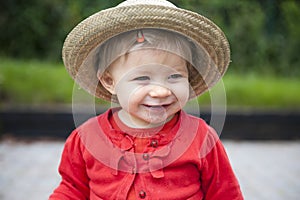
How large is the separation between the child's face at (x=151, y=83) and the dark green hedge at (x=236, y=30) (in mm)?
5848

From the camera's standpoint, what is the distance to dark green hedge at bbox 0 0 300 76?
7824 mm

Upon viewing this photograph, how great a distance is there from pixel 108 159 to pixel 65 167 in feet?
0.66

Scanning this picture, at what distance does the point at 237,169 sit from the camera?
4.91 meters

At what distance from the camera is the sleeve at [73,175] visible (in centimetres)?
195

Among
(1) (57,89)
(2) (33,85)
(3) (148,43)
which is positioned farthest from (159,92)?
(2) (33,85)

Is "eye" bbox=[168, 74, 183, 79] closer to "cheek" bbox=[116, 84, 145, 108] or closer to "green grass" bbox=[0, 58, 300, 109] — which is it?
"cheek" bbox=[116, 84, 145, 108]

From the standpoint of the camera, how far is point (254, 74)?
26.2 ft

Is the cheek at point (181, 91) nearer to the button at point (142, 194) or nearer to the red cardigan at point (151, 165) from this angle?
the red cardigan at point (151, 165)

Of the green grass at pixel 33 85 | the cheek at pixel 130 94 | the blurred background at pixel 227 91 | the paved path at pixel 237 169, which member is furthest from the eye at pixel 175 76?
the green grass at pixel 33 85

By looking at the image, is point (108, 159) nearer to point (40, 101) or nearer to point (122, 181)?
point (122, 181)

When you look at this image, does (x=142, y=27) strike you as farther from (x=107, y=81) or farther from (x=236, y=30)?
(x=236, y=30)

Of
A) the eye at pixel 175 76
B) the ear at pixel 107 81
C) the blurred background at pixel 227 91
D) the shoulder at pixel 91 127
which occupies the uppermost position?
the eye at pixel 175 76

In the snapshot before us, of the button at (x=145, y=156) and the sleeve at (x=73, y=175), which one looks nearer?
the button at (x=145, y=156)

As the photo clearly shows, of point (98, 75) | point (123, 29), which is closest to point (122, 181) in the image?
point (98, 75)
